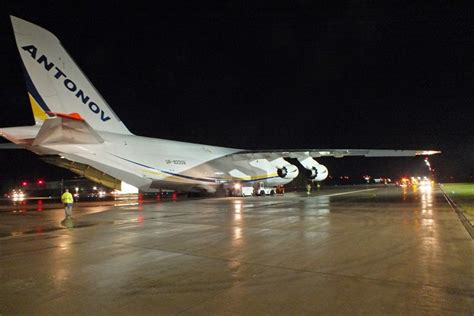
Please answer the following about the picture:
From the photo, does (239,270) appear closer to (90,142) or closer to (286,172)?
(90,142)

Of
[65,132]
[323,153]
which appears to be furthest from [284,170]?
[65,132]

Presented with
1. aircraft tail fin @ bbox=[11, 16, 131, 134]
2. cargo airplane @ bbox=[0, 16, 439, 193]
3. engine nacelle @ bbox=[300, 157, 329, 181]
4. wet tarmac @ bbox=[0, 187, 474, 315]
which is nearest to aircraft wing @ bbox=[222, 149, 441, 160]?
cargo airplane @ bbox=[0, 16, 439, 193]

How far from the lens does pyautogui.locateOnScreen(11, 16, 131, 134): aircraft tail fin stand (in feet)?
64.1

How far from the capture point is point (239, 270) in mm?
7234

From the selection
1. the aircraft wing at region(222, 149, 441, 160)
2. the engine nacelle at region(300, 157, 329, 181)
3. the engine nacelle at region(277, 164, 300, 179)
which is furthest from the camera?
the engine nacelle at region(277, 164, 300, 179)

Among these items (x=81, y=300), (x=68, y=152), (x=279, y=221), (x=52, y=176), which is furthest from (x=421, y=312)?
(x=52, y=176)

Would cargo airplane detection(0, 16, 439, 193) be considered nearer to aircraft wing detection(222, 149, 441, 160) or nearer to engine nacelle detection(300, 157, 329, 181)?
aircraft wing detection(222, 149, 441, 160)

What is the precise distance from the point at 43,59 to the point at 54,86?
137 centimetres

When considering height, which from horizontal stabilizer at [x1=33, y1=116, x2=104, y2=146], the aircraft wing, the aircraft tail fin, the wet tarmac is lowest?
the wet tarmac

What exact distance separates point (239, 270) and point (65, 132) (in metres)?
15.2

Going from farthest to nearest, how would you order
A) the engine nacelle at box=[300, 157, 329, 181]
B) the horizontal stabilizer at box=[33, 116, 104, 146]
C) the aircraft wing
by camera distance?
the engine nacelle at box=[300, 157, 329, 181], the aircraft wing, the horizontal stabilizer at box=[33, 116, 104, 146]

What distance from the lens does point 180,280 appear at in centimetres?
658

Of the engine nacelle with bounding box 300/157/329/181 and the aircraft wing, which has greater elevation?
the aircraft wing

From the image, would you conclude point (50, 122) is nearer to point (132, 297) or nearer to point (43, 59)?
point (43, 59)
